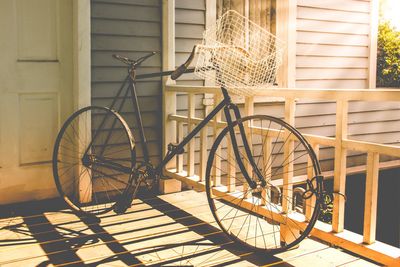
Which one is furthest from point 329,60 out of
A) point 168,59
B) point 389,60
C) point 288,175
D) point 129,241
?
point 389,60

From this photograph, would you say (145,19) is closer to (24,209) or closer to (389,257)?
(24,209)

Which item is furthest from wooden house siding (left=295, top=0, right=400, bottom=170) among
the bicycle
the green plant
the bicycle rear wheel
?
the green plant

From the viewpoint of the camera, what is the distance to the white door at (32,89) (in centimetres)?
363

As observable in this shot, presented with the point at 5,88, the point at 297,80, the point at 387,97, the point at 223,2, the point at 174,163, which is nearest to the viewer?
the point at 387,97

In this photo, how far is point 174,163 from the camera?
4.32 metres

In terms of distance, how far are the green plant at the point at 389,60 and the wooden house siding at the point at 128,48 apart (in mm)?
7830

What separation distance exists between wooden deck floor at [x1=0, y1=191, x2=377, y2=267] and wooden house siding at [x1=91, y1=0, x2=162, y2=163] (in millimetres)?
893

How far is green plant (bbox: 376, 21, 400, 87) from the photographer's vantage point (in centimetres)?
1059

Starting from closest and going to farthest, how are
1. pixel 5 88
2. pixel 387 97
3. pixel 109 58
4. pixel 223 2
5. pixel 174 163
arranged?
pixel 387 97 < pixel 5 88 < pixel 109 58 < pixel 174 163 < pixel 223 2

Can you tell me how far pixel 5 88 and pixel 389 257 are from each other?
9.53 ft

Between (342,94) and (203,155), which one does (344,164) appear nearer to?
(342,94)

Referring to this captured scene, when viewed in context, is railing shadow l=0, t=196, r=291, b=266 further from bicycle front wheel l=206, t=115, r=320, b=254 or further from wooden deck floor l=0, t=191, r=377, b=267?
bicycle front wheel l=206, t=115, r=320, b=254

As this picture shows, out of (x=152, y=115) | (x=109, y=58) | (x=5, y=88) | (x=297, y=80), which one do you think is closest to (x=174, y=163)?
(x=152, y=115)

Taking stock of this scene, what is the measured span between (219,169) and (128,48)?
1.34 m
